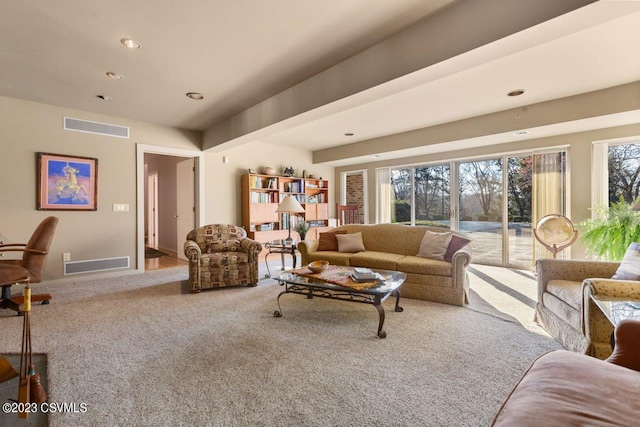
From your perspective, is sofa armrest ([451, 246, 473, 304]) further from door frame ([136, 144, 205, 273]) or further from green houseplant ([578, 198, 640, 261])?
door frame ([136, 144, 205, 273])

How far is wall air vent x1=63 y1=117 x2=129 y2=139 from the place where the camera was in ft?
13.7

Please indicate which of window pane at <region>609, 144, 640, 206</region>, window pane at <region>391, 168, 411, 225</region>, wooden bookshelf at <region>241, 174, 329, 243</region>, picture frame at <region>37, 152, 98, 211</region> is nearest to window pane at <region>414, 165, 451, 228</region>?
window pane at <region>391, 168, 411, 225</region>

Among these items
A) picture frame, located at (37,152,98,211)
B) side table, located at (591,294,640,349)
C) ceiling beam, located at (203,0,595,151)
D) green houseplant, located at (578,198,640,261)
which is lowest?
side table, located at (591,294,640,349)

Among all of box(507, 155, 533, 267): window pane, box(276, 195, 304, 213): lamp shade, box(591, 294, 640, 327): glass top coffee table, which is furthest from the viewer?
box(507, 155, 533, 267): window pane

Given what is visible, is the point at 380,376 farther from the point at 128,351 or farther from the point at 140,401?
the point at 128,351

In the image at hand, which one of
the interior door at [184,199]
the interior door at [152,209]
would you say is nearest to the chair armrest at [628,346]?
the interior door at [184,199]

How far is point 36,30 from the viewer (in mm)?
2346

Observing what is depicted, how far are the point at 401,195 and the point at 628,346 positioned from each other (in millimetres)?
5578

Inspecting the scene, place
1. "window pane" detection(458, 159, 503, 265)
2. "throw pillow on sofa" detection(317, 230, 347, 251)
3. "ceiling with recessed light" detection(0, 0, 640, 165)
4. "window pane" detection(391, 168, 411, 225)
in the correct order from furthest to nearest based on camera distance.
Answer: "window pane" detection(391, 168, 411, 225) < "window pane" detection(458, 159, 503, 265) < "throw pillow on sofa" detection(317, 230, 347, 251) < "ceiling with recessed light" detection(0, 0, 640, 165)

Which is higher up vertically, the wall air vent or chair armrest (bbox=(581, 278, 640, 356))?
the wall air vent

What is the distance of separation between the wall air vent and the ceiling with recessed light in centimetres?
21

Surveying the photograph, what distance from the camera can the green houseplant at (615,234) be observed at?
10.5 feet

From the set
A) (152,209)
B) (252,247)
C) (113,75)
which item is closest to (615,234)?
(252,247)

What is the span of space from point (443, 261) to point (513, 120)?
243 centimetres
